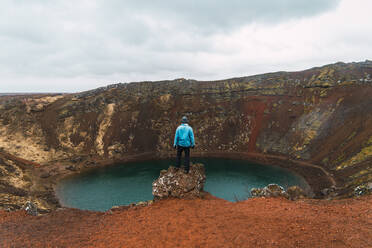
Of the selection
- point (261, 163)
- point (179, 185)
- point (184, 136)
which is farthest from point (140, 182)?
point (184, 136)

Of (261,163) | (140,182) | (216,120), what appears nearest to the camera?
(140,182)

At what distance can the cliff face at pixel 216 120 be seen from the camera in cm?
4069

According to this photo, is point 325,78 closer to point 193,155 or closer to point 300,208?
point 193,155

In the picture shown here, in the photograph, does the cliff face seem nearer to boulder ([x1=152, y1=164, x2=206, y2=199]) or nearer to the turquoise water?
A: the turquoise water

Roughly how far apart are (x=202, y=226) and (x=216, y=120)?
5012cm

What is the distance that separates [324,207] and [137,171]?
37.3 metres

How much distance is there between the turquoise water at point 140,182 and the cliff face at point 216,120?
4376mm

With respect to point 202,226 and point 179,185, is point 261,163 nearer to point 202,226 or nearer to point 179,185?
point 179,185

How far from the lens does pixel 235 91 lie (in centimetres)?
6359

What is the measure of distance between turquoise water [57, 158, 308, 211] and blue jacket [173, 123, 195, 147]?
19.8 metres

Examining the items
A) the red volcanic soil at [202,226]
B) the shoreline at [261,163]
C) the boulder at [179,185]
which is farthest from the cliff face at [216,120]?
the boulder at [179,185]

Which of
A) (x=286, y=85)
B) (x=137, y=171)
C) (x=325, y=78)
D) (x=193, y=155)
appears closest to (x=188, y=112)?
(x=193, y=155)

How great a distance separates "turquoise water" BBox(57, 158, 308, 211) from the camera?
30.3 m

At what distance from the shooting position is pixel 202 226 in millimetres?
8344
